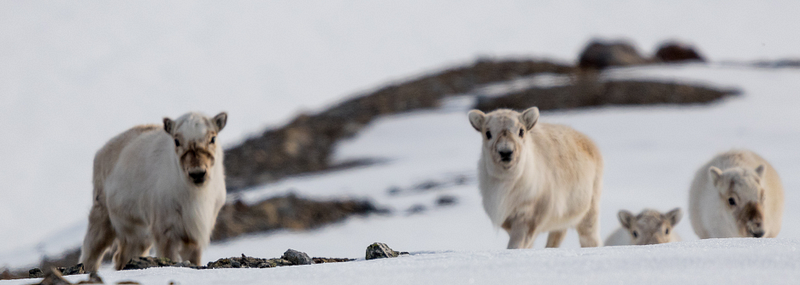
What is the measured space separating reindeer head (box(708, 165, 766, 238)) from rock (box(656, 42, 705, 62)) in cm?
3485

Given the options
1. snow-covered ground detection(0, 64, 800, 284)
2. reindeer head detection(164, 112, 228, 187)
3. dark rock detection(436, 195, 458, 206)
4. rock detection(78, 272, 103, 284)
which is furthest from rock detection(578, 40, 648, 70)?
rock detection(78, 272, 103, 284)

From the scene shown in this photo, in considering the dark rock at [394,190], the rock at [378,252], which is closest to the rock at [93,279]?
the rock at [378,252]

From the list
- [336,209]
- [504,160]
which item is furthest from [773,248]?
[336,209]

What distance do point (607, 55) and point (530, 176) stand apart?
2946cm

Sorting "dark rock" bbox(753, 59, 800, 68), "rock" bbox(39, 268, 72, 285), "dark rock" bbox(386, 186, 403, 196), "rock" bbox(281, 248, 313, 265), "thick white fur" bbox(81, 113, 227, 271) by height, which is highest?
"dark rock" bbox(753, 59, 800, 68)

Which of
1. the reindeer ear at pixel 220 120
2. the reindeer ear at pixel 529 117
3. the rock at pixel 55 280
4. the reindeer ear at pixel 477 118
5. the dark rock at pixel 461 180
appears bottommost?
the rock at pixel 55 280

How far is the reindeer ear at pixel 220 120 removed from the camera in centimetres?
695

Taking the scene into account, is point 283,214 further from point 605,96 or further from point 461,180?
point 605,96

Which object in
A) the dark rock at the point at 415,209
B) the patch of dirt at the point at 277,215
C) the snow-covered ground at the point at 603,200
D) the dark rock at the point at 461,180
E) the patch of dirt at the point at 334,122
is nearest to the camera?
the snow-covered ground at the point at 603,200

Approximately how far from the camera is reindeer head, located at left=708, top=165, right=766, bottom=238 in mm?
8761

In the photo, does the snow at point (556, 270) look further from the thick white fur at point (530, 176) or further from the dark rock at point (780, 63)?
the dark rock at point (780, 63)

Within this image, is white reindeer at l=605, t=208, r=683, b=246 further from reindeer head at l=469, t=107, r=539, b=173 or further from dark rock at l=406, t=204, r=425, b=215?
dark rock at l=406, t=204, r=425, b=215

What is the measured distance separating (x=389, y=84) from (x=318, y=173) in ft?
48.3

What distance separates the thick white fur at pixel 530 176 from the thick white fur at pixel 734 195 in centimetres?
182
